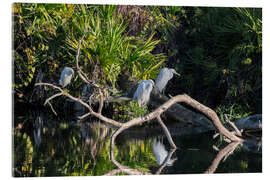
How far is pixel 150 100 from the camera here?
6254 millimetres

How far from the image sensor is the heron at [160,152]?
150 inches

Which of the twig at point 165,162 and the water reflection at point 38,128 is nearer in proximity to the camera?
the twig at point 165,162

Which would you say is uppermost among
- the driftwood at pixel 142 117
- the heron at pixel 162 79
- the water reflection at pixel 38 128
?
the heron at pixel 162 79

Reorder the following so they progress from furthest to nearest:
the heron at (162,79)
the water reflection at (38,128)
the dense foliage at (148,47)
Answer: the heron at (162,79)
the dense foliage at (148,47)
the water reflection at (38,128)

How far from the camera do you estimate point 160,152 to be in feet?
13.9

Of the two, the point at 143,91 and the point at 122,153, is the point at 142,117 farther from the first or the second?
the point at 143,91

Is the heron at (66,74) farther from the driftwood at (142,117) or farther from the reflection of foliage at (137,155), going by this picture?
the driftwood at (142,117)

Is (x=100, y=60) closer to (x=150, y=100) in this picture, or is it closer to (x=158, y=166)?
(x=150, y=100)

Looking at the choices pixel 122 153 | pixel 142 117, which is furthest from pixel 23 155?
pixel 142 117

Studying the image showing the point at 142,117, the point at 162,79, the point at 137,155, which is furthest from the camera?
the point at 162,79

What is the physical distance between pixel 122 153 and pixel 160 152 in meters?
0.36

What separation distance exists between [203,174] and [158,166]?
0.37 meters

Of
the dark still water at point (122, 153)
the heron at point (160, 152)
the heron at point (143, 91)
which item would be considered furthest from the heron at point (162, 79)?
the heron at point (160, 152)

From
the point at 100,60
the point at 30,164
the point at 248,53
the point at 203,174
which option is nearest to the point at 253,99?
the point at 248,53
